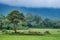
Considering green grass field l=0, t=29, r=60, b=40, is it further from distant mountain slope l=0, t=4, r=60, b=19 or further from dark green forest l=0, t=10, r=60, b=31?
distant mountain slope l=0, t=4, r=60, b=19

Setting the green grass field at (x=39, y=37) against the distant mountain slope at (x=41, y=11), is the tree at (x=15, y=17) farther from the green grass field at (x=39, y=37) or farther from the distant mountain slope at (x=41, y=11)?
the green grass field at (x=39, y=37)

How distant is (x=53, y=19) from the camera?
2.15 meters

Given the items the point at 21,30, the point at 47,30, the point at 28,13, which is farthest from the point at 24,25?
the point at 47,30

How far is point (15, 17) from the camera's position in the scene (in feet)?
7.04

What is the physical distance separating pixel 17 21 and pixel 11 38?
34 cm

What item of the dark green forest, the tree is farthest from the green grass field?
the tree

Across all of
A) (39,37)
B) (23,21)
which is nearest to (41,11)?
(23,21)

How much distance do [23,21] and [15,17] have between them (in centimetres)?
17

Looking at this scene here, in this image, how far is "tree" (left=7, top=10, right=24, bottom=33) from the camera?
2.14 m

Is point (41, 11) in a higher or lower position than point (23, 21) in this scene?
higher

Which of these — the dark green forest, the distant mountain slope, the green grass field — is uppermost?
the distant mountain slope

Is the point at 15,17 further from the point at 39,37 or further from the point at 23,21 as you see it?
the point at 39,37

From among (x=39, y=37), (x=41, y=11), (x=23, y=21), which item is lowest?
(x=39, y=37)

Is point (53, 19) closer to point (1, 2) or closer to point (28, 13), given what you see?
point (28, 13)
